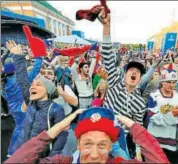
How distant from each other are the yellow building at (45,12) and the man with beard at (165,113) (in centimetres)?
2565

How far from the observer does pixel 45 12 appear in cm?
→ 4322

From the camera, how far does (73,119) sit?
1.99 meters

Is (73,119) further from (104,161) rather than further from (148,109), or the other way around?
(148,109)

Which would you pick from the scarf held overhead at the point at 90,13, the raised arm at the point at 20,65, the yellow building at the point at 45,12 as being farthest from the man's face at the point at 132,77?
the yellow building at the point at 45,12

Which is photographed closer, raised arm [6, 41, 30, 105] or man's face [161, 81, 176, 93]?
raised arm [6, 41, 30, 105]

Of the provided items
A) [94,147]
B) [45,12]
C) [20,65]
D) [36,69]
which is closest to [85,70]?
[36,69]

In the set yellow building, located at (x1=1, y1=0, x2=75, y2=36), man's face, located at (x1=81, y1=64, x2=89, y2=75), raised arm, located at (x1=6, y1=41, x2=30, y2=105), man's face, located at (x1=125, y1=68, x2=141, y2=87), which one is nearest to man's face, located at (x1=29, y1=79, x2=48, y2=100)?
raised arm, located at (x1=6, y1=41, x2=30, y2=105)

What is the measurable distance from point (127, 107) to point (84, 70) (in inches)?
104

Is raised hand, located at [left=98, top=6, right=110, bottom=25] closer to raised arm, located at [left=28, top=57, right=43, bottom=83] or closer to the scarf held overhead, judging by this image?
the scarf held overhead

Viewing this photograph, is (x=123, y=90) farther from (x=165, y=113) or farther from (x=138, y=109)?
(x=165, y=113)

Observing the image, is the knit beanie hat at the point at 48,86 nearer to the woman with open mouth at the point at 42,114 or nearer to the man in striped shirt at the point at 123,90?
the woman with open mouth at the point at 42,114

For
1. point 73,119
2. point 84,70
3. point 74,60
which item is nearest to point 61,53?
point 74,60

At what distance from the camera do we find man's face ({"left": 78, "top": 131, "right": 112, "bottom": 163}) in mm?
1757

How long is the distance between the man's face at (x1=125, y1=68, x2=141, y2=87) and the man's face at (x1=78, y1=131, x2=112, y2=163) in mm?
1535
